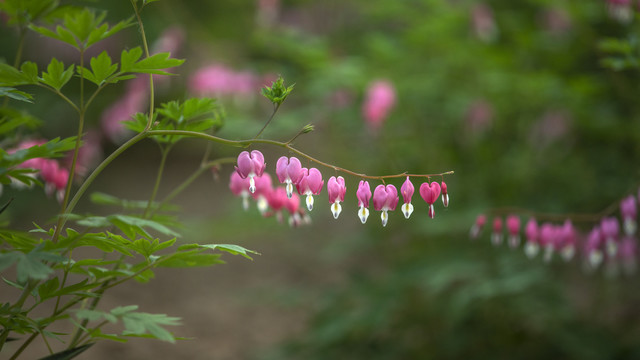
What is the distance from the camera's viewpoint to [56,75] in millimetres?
1379

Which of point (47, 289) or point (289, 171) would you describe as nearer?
point (47, 289)

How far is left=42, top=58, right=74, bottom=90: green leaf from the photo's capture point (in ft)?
4.45

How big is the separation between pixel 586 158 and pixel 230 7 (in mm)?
4987

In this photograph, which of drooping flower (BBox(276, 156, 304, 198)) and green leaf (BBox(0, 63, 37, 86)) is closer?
green leaf (BBox(0, 63, 37, 86))

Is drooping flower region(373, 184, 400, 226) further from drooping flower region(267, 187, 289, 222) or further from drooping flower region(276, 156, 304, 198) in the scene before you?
drooping flower region(267, 187, 289, 222)

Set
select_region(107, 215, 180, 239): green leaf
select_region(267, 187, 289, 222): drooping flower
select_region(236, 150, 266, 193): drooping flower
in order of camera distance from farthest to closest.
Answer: select_region(267, 187, 289, 222): drooping flower, select_region(236, 150, 266, 193): drooping flower, select_region(107, 215, 180, 239): green leaf

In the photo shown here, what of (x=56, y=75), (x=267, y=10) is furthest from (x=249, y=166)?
(x=267, y=10)

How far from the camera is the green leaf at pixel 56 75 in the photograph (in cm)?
136

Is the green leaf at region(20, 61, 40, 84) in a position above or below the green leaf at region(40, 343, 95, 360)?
above

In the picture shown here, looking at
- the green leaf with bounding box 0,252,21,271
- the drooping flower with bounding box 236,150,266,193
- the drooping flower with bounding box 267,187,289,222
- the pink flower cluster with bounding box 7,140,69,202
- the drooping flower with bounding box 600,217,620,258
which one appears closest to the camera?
the green leaf with bounding box 0,252,21,271

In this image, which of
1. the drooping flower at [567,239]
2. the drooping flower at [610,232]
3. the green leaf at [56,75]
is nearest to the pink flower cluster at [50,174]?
the green leaf at [56,75]

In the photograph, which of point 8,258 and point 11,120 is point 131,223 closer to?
point 8,258

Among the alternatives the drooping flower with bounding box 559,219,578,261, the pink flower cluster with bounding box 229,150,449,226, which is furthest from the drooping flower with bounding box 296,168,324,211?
the drooping flower with bounding box 559,219,578,261

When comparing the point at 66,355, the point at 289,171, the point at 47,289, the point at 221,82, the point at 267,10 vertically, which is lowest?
the point at 66,355
